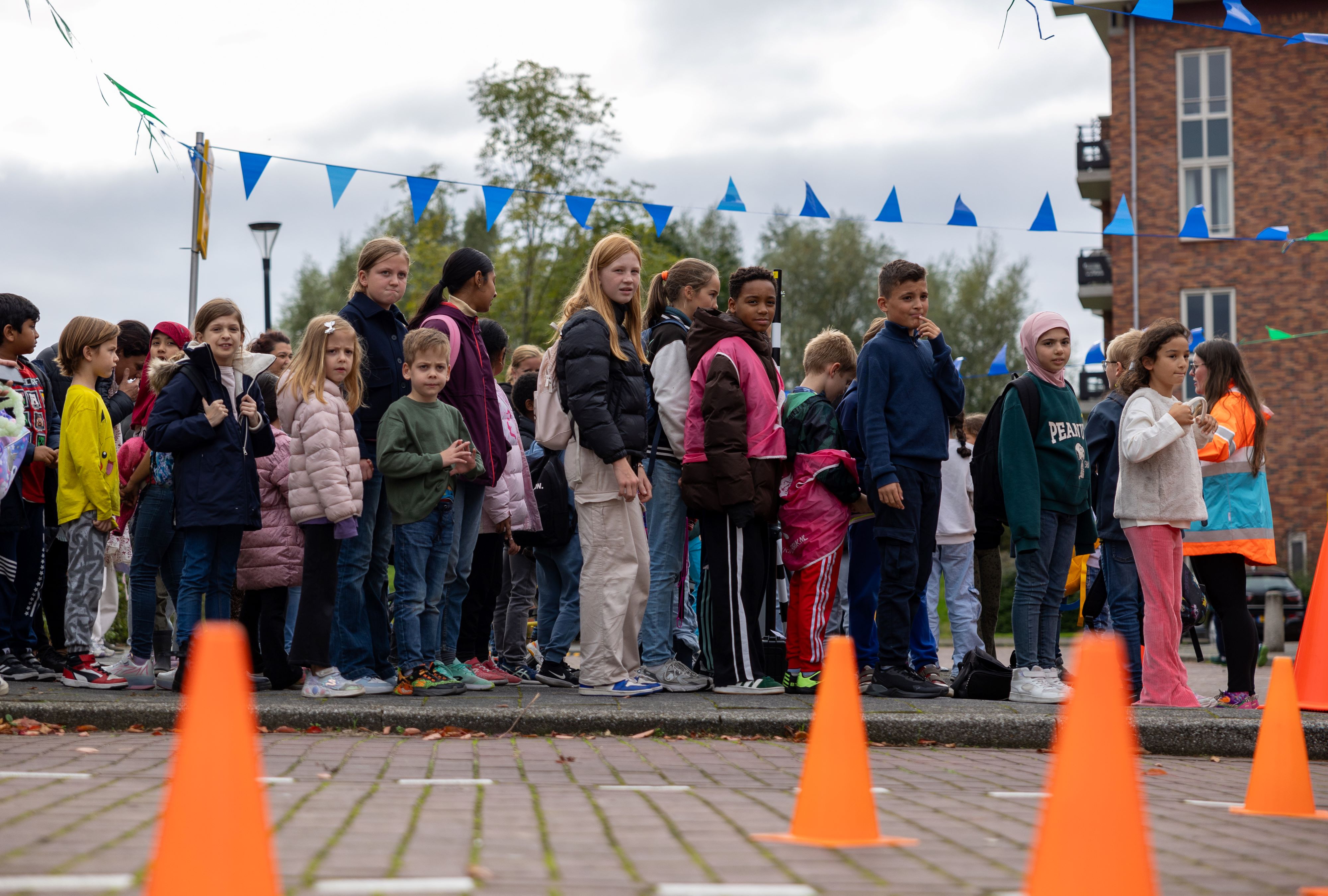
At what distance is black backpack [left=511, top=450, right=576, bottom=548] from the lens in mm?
7918

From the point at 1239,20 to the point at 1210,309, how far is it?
91.6ft

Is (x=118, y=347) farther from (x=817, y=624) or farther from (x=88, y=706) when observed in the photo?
(x=817, y=624)

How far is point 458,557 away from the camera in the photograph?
722 cm

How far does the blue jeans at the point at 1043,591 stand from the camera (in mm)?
7219

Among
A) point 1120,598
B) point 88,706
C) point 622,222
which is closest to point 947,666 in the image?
point 1120,598

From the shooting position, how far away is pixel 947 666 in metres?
14.6

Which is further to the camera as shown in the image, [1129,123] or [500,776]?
[1129,123]

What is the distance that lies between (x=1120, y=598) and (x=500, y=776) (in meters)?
4.47

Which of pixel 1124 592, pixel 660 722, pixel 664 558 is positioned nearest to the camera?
pixel 660 722

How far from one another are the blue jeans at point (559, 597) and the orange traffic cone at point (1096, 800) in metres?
4.88

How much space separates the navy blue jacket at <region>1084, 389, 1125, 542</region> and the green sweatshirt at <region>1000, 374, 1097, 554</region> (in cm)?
32

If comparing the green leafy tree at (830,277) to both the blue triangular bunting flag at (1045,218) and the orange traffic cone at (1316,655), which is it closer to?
the blue triangular bunting flag at (1045,218)

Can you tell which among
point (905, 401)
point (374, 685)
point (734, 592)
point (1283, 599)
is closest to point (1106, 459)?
point (905, 401)

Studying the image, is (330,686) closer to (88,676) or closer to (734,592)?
(88,676)
